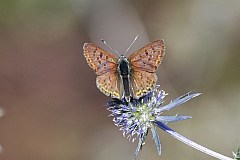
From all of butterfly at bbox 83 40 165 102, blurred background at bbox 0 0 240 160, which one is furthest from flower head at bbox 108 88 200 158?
blurred background at bbox 0 0 240 160

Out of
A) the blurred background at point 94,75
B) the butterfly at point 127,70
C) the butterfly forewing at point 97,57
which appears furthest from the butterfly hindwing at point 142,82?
the blurred background at point 94,75

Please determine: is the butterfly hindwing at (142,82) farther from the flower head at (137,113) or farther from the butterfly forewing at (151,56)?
the flower head at (137,113)

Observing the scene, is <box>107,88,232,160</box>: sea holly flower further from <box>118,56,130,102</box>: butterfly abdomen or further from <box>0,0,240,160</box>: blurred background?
<box>0,0,240,160</box>: blurred background

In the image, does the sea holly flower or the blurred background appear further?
the blurred background

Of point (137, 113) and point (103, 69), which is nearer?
point (103, 69)

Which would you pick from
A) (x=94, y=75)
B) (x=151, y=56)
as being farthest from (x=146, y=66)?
(x=94, y=75)

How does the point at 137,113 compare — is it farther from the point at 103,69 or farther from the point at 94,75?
the point at 94,75
